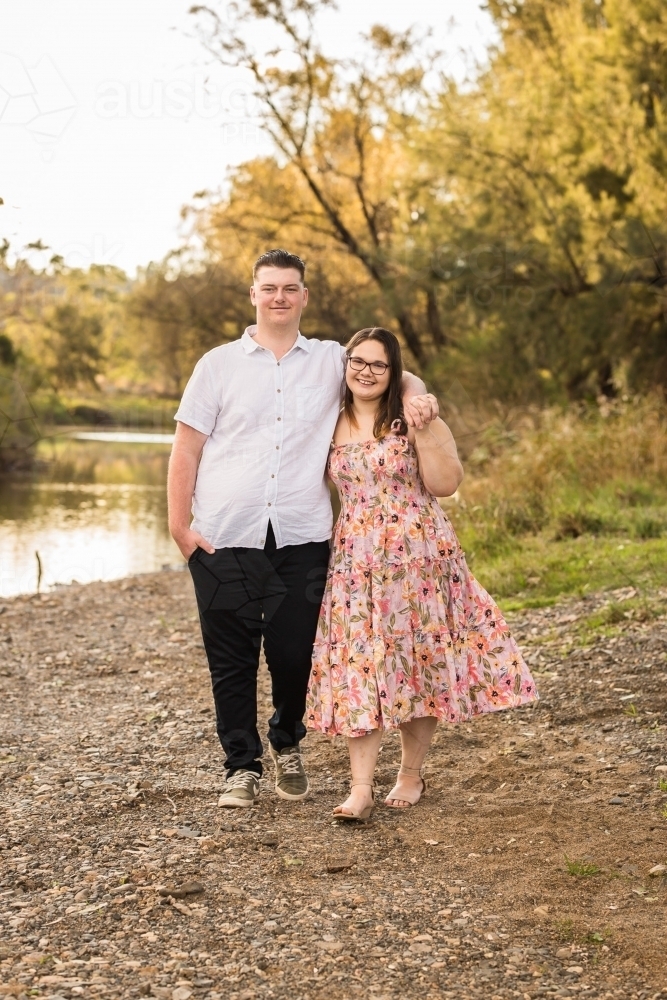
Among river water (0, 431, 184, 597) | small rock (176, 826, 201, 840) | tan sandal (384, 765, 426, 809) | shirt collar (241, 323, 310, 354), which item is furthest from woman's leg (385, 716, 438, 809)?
river water (0, 431, 184, 597)

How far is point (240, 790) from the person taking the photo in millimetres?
4262

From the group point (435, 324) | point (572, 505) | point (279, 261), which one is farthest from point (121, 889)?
point (435, 324)

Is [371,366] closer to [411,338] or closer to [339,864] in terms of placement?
[339,864]

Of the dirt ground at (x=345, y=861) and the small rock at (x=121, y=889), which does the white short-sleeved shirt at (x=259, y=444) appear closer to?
the dirt ground at (x=345, y=861)

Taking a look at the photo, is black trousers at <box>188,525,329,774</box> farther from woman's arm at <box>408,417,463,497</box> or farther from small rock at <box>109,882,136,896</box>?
small rock at <box>109,882,136,896</box>

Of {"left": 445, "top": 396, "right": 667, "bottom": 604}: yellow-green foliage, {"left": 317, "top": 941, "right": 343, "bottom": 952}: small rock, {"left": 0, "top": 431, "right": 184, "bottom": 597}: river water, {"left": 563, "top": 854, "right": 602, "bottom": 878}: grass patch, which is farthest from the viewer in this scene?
{"left": 0, "top": 431, "right": 184, "bottom": 597}: river water

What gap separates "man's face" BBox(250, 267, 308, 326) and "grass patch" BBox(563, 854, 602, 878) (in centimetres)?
218

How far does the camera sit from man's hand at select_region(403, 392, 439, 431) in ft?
12.8

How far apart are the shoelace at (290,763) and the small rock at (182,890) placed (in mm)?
951

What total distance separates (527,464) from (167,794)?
8.28m

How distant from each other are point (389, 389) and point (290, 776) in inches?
61.5

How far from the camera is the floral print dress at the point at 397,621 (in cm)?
406

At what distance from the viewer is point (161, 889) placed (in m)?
3.46

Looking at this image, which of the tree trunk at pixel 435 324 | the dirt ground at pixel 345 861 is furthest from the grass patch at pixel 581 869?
the tree trunk at pixel 435 324
